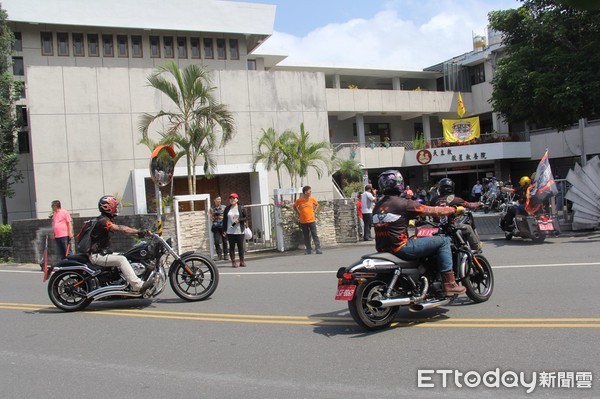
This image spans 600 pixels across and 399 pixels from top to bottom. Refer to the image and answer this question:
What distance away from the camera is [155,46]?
31.8 meters

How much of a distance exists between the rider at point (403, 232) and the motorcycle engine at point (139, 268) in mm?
3753

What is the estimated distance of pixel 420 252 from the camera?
20.5ft

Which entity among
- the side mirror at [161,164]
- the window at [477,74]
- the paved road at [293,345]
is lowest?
the paved road at [293,345]

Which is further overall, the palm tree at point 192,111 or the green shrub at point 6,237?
the green shrub at point 6,237

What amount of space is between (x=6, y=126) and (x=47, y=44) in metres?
7.50

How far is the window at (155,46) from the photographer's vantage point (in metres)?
31.7

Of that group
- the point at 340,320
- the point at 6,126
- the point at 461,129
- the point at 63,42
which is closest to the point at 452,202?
the point at 340,320

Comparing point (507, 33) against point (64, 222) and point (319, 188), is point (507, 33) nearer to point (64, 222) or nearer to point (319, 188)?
point (319, 188)

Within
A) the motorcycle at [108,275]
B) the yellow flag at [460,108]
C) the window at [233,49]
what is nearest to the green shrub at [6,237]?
the motorcycle at [108,275]

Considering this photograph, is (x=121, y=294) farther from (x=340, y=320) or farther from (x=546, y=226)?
(x=546, y=226)

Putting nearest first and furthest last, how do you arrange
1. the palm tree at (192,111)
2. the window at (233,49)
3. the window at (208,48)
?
the palm tree at (192,111) < the window at (208,48) < the window at (233,49)

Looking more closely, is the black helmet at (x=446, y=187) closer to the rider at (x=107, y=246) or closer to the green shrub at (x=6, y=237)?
the rider at (x=107, y=246)

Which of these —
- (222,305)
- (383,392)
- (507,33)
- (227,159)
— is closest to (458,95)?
(507,33)

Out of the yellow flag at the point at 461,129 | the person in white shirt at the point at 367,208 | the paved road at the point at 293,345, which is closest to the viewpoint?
the paved road at the point at 293,345
